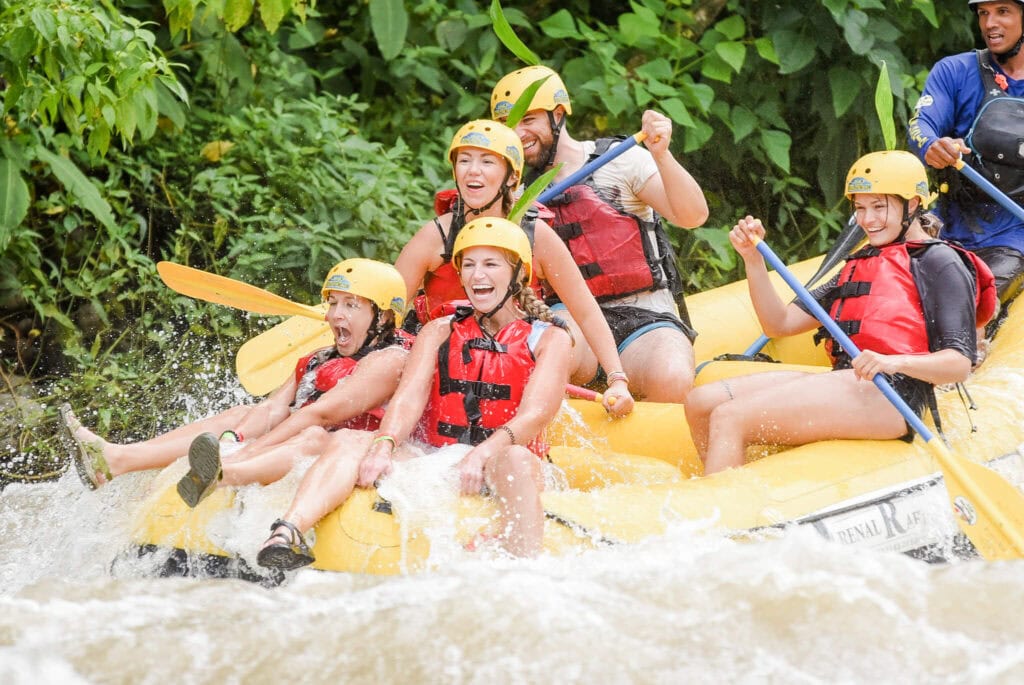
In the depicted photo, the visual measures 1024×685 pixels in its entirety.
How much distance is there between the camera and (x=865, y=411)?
4.28 m

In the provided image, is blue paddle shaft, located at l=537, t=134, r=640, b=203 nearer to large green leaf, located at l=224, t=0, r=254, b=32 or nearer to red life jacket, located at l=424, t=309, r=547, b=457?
red life jacket, located at l=424, t=309, r=547, b=457

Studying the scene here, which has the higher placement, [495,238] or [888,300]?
[495,238]

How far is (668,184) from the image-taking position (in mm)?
4867

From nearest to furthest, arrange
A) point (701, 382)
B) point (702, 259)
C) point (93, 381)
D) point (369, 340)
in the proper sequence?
point (369, 340)
point (701, 382)
point (93, 381)
point (702, 259)

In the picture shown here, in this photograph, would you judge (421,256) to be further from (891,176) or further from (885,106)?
(885,106)

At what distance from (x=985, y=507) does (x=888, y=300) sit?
29.8 inches

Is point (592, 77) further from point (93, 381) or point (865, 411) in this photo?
point (865, 411)

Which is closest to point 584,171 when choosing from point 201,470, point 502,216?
point 502,216

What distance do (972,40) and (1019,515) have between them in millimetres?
4319

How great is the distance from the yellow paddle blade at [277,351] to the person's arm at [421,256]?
466 mm

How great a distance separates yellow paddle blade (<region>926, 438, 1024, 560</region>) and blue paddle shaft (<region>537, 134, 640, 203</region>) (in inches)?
63.6

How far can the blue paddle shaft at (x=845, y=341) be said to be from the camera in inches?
165

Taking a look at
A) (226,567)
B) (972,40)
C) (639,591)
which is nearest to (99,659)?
(226,567)

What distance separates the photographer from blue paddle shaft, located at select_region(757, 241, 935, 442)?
419 centimetres
